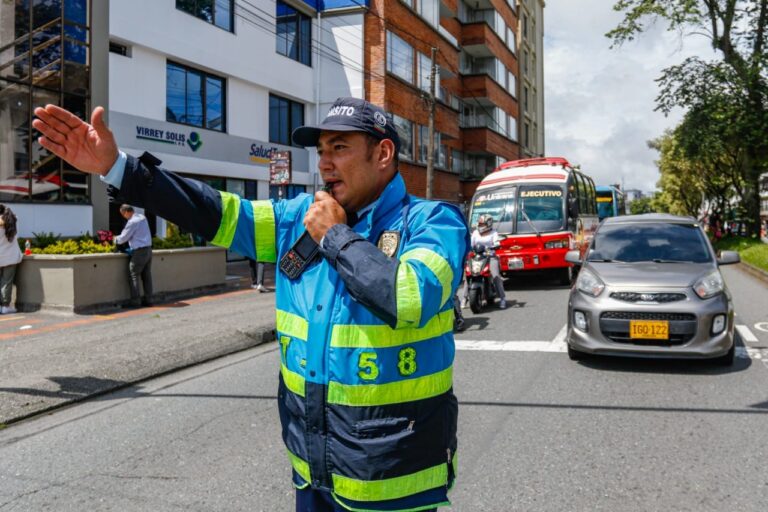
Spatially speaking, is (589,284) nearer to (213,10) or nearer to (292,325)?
(292,325)

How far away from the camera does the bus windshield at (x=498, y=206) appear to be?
1594cm

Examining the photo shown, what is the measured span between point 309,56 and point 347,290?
81.1 feet

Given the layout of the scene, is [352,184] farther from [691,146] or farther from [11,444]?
[691,146]

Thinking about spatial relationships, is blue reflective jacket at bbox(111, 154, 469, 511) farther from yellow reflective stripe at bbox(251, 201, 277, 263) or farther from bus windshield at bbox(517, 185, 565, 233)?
bus windshield at bbox(517, 185, 565, 233)

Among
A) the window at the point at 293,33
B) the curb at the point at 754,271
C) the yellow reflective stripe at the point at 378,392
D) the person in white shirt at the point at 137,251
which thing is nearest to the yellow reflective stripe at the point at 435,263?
the yellow reflective stripe at the point at 378,392

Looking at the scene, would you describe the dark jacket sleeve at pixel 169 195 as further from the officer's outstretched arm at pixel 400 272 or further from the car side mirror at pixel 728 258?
the car side mirror at pixel 728 258

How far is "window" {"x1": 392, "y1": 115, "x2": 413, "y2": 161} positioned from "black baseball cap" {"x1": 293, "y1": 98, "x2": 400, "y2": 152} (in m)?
25.0

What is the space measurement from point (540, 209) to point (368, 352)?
48.4ft

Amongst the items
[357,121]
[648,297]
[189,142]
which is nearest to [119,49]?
[189,142]

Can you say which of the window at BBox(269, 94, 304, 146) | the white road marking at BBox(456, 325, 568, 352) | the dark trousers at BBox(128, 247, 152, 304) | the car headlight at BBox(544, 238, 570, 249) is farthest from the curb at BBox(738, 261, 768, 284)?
the window at BBox(269, 94, 304, 146)

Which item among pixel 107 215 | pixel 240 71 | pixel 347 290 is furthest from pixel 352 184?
pixel 240 71

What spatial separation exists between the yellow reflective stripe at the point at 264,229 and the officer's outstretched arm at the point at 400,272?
409 mm

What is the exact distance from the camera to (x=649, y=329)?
659 centimetres

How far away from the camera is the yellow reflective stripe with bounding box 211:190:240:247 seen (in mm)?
2000
